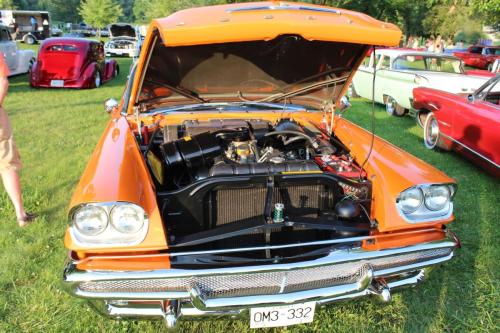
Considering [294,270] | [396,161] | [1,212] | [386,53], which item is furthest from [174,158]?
[386,53]

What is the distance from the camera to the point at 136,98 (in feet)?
10.1

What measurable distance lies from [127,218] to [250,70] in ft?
5.89

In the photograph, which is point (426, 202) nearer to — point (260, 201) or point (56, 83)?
point (260, 201)

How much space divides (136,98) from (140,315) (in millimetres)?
1774

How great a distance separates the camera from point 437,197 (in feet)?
7.54

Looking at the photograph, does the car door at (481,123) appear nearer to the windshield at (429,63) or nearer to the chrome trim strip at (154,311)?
the windshield at (429,63)

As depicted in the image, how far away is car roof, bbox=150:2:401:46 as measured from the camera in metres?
2.15

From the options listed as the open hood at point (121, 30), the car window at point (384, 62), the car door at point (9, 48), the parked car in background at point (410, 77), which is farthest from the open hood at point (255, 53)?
the open hood at point (121, 30)

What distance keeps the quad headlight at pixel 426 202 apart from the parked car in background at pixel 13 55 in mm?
11406

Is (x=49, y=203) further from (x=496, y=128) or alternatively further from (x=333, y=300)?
(x=496, y=128)

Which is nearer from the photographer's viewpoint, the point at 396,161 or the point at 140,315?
the point at 140,315

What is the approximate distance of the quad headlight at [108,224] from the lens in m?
1.85

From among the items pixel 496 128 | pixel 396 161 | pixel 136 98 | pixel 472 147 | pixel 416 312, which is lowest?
pixel 416 312

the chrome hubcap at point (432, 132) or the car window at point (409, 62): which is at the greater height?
the car window at point (409, 62)
